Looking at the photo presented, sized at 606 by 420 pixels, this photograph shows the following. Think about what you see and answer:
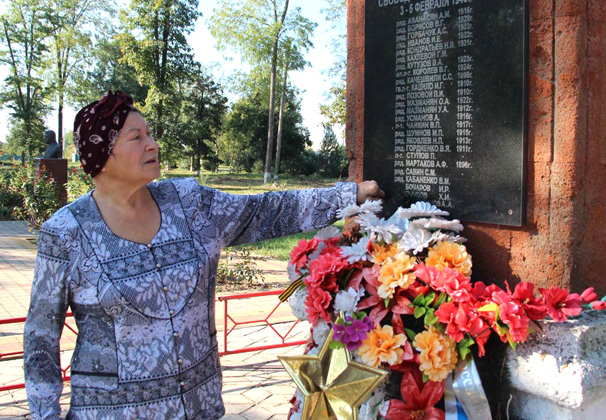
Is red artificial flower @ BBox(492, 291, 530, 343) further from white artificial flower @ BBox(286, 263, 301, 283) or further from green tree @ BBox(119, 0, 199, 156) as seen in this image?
green tree @ BBox(119, 0, 199, 156)

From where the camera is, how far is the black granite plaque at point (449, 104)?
2.14 metres

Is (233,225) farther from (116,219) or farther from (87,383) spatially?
(87,383)

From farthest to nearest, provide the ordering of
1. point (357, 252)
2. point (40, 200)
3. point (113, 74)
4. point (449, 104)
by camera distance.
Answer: point (113, 74) < point (40, 200) < point (449, 104) < point (357, 252)

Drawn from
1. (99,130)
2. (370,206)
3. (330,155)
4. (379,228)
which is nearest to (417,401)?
(379,228)

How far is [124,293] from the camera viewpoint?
80.7 inches

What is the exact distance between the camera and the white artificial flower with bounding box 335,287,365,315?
2.10 metres

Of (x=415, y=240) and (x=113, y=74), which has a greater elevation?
(x=113, y=74)

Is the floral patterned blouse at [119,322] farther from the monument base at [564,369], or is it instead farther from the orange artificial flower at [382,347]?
the monument base at [564,369]

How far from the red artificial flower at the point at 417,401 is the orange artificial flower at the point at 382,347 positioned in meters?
0.09

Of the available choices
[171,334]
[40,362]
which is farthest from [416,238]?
[40,362]

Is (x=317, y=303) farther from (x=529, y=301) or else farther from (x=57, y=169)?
(x=57, y=169)

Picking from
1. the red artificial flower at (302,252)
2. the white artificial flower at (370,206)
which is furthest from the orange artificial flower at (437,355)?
the red artificial flower at (302,252)

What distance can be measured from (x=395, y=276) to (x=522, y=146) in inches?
27.0

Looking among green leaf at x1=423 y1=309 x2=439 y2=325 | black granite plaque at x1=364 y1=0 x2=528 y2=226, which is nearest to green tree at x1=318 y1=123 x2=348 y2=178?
black granite plaque at x1=364 y1=0 x2=528 y2=226
